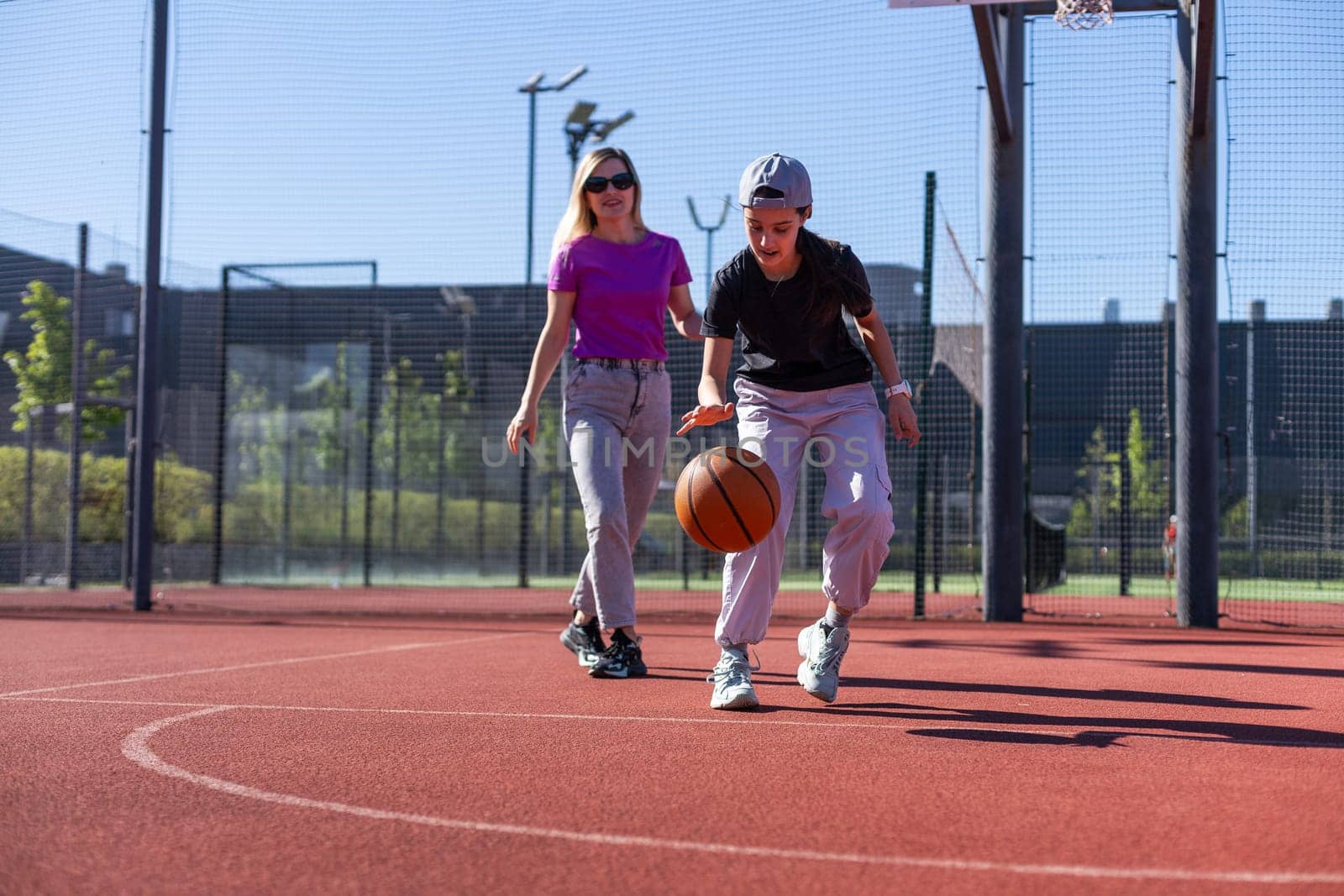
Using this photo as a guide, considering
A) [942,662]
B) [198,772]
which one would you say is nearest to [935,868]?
[198,772]

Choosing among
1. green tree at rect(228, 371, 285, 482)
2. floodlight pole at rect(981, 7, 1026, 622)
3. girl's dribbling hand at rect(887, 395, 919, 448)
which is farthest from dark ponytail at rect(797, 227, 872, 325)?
green tree at rect(228, 371, 285, 482)

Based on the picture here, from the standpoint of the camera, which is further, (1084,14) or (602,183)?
(1084,14)

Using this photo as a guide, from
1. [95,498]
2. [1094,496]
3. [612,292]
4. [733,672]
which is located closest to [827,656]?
[733,672]

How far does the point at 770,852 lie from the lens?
238 cm

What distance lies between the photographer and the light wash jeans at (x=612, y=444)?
5.27m

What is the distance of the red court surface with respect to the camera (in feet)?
7.43

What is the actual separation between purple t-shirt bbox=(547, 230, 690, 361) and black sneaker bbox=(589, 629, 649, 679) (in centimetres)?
124

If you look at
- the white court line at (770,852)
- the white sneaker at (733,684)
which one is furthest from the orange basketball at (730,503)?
the white court line at (770,852)

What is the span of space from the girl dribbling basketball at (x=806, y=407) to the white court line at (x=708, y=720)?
0.30 meters

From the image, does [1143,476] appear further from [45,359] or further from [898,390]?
[898,390]

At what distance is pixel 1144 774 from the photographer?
315 centimetres

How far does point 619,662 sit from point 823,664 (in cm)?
123

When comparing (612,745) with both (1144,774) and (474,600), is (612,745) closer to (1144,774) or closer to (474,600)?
(1144,774)

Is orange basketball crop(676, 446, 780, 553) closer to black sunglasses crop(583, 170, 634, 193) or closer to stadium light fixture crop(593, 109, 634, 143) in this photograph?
black sunglasses crop(583, 170, 634, 193)
